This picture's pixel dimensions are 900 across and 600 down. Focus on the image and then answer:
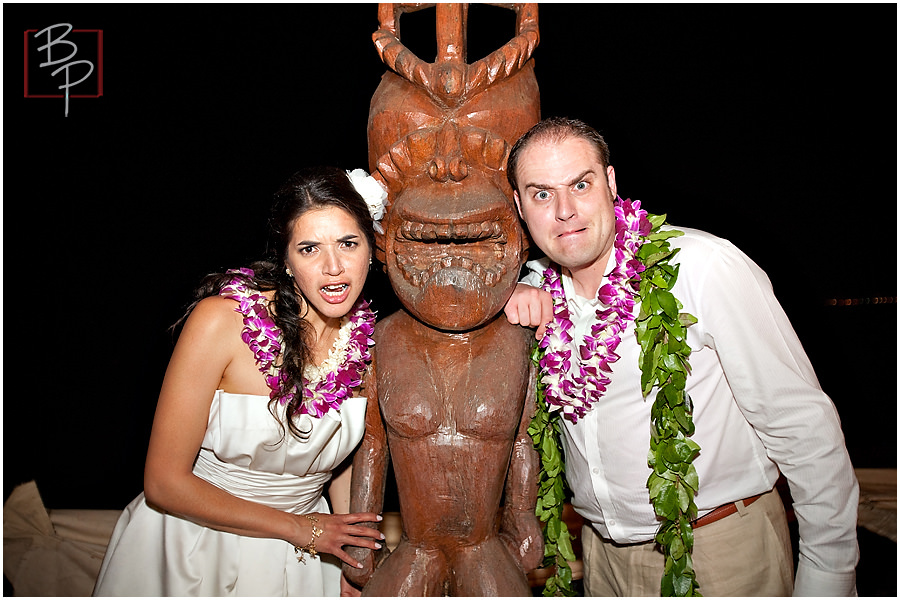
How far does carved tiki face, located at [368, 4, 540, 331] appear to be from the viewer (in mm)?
2447

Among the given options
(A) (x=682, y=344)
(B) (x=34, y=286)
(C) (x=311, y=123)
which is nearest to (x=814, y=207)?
(A) (x=682, y=344)

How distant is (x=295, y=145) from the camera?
405 cm

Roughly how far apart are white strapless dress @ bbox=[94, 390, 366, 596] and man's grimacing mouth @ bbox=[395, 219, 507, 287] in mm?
581

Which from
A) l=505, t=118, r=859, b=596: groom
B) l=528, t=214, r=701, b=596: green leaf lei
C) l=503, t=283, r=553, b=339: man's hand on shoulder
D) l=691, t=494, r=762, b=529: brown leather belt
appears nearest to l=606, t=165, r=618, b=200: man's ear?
l=505, t=118, r=859, b=596: groom

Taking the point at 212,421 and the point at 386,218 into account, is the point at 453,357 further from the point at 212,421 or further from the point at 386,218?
the point at 212,421

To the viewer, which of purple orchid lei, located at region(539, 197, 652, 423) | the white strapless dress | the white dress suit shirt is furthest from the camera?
the white strapless dress

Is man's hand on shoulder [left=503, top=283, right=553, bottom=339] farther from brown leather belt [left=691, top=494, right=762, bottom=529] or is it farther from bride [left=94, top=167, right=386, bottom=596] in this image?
brown leather belt [left=691, top=494, right=762, bottom=529]

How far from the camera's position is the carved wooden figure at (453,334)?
2.47 metres

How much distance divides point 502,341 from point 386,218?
0.66 metres

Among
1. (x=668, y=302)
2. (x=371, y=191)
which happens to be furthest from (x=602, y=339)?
(x=371, y=191)

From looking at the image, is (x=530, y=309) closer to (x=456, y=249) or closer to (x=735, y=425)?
(x=456, y=249)

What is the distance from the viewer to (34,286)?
406 centimetres

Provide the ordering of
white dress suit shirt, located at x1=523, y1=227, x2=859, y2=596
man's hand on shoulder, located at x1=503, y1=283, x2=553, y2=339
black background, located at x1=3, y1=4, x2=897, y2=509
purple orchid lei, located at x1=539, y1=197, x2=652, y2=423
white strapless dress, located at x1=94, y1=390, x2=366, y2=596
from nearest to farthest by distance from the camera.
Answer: white dress suit shirt, located at x1=523, y1=227, x2=859, y2=596 → purple orchid lei, located at x1=539, y1=197, x2=652, y2=423 → white strapless dress, located at x1=94, y1=390, x2=366, y2=596 → man's hand on shoulder, located at x1=503, y1=283, x2=553, y2=339 → black background, located at x1=3, y1=4, x2=897, y2=509

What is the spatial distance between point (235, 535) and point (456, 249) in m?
1.36
